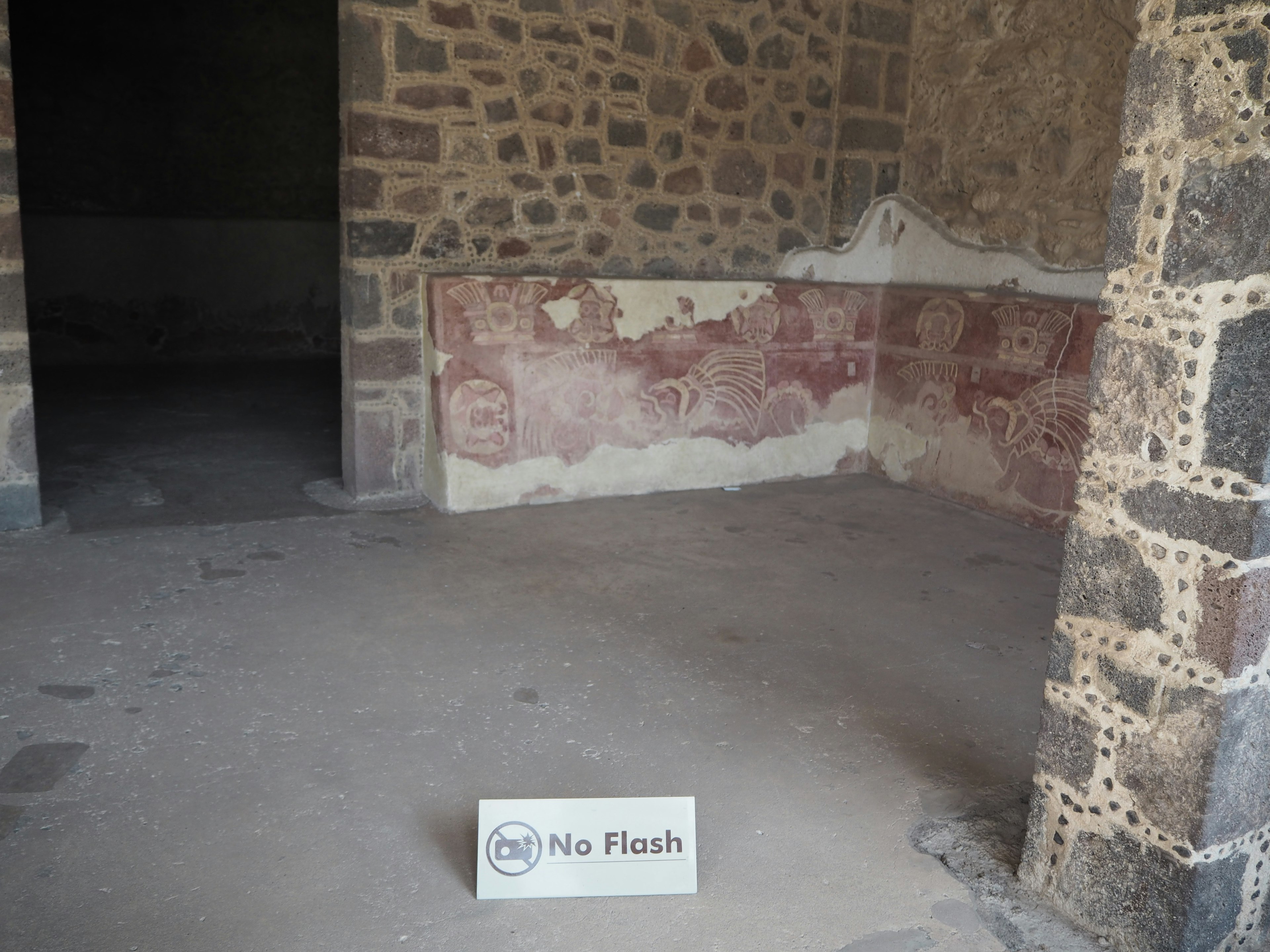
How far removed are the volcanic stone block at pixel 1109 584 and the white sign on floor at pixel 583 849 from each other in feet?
2.44

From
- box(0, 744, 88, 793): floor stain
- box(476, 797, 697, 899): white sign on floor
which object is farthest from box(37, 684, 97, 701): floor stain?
box(476, 797, 697, 899): white sign on floor

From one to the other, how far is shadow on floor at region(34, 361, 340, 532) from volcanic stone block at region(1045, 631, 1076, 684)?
111 inches

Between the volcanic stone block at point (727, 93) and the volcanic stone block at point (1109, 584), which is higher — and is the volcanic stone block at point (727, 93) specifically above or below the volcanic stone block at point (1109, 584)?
above

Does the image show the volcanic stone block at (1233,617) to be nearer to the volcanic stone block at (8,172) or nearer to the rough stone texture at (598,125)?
the rough stone texture at (598,125)

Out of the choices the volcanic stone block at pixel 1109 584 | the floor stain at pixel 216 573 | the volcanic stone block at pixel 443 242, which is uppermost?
the volcanic stone block at pixel 443 242

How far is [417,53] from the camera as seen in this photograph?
3654 millimetres

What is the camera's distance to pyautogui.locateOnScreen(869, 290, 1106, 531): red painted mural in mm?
3797

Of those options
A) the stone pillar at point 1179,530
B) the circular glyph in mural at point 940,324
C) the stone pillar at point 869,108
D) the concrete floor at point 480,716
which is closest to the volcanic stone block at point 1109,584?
the stone pillar at point 1179,530

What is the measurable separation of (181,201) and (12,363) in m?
4.56

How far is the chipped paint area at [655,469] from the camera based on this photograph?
3932 millimetres

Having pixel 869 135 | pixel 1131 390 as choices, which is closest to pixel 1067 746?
pixel 1131 390

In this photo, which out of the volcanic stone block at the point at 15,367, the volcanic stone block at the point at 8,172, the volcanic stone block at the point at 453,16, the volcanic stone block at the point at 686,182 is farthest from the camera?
the volcanic stone block at the point at 686,182

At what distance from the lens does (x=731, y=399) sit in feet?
14.4

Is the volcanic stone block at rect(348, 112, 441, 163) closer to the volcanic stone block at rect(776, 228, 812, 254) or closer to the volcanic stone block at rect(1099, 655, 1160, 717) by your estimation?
the volcanic stone block at rect(776, 228, 812, 254)
